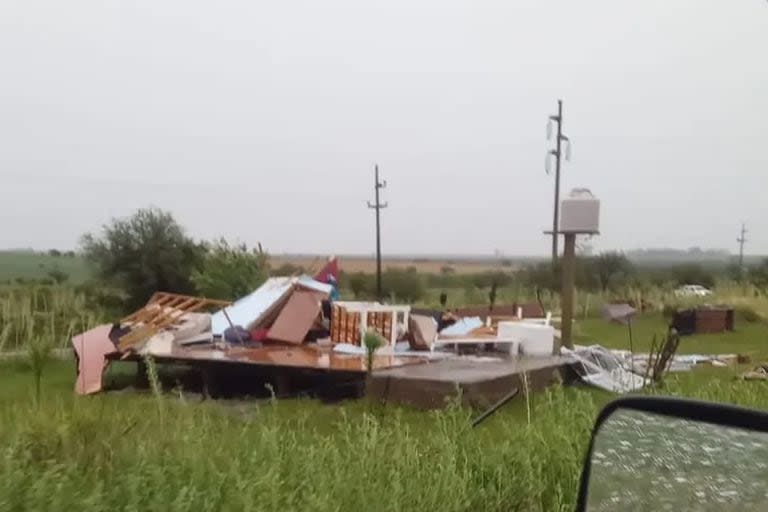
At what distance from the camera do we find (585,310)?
48.0 ft

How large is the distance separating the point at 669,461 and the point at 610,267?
20.9 m

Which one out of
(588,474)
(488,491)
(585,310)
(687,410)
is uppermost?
(687,410)

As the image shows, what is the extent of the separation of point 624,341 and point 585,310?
3916 millimetres

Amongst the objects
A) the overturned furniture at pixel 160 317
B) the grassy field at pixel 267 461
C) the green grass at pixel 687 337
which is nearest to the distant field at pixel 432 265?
the green grass at pixel 687 337

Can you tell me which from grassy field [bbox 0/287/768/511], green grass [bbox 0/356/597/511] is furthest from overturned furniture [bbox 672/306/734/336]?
green grass [bbox 0/356/597/511]

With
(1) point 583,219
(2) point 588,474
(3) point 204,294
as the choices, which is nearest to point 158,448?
(2) point 588,474

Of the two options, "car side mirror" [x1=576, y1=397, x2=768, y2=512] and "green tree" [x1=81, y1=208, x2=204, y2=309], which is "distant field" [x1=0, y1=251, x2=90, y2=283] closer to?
"green tree" [x1=81, y1=208, x2=204, y2=309]

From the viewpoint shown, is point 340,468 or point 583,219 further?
point 583,219

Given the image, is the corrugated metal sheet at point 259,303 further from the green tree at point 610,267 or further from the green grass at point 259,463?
the green tree at point 610,267

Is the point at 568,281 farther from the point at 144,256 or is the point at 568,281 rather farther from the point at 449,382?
the point at 144,256

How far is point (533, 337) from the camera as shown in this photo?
8.16m

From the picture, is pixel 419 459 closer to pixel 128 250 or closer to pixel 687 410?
pixel 687 410

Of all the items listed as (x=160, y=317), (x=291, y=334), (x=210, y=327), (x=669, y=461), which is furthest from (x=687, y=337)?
(x=669, y=461)

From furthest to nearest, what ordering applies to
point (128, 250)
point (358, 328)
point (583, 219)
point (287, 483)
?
1. point (128, 250)
2. point (583, 219)
3. point (358, 328)
4. point (287, 483)
